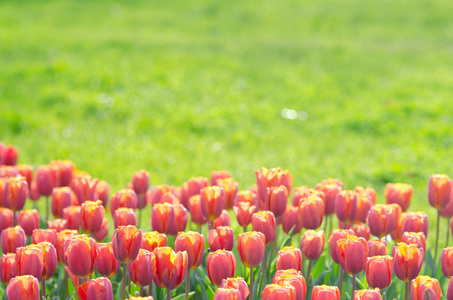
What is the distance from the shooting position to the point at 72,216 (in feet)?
8.90

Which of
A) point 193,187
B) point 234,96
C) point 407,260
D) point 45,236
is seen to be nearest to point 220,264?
point 407,260

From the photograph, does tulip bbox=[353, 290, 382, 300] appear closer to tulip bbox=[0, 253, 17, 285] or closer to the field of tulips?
the field of tulips

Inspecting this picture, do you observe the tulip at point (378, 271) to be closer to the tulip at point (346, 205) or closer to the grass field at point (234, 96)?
the tulip at point (346, 205)

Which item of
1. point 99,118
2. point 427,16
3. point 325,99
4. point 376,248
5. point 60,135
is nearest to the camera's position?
point 376,248

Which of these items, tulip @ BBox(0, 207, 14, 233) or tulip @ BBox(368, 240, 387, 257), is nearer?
tulip @ BBox(368, 240, 387, 257)

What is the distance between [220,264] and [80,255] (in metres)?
0.44

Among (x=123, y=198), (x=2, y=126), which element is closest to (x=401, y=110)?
(x=2, y=126)

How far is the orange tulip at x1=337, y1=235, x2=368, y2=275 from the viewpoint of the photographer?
206 centimetres

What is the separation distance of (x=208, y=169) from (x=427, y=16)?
8959mm

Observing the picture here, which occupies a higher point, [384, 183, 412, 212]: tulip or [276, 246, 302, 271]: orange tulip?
[384, 183, 412, 212]: tulip

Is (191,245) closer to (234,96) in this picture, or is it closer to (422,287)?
(422,287)

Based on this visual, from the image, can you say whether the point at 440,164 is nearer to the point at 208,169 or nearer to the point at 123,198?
the point at 208,169

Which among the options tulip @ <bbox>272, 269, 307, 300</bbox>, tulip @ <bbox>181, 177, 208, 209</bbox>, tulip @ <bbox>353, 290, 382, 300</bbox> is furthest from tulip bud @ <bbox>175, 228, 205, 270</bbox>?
tulip @ <bbox>181, 177, 208, 209</bbox>

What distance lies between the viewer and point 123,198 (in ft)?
9.27
